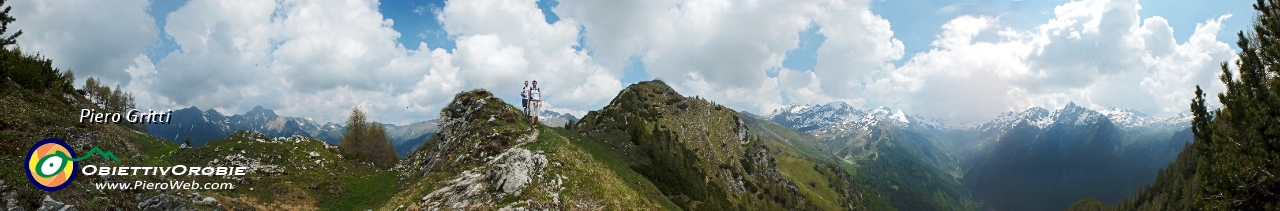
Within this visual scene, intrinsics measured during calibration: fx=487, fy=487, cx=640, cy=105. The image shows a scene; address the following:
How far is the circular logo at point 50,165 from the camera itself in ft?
61.8

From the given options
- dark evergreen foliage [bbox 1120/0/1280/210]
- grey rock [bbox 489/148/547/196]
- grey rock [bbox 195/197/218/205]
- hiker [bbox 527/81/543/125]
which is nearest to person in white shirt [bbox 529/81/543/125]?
hiker [bbox 527/81/543/125]

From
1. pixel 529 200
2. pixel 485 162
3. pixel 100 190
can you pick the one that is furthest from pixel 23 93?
pixel 529 200

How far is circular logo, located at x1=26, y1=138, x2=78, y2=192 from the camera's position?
742 inches

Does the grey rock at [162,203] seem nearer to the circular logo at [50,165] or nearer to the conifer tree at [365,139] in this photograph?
the circular logo at [50,165]

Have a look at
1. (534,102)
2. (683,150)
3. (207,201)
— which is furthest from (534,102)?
(683,150)

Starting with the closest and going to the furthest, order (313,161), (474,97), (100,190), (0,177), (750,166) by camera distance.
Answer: (0,177), (100,190), (313,161), (474,97), (750,166)

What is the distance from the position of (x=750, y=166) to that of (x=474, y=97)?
143m

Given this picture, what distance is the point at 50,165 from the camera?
64.5 feet

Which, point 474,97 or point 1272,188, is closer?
point 1272,188

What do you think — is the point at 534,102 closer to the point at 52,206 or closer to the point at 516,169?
the point at 516,169

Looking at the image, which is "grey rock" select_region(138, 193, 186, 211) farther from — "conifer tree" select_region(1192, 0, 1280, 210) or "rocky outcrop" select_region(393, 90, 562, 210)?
"conifer tree" select_region(1192, 0, 1280, 210)

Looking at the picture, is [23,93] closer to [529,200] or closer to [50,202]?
[50,202]

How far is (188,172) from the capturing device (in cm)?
3319

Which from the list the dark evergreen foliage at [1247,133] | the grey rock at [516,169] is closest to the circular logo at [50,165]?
the grey rock at [516,169]
